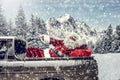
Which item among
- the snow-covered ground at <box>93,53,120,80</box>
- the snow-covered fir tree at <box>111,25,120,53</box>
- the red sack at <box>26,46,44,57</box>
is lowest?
the snow-covered fir tree at <box>111,25,120,53</box>

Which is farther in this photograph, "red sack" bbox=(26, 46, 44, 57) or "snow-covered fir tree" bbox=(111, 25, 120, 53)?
"snow-covered fir tree" bbox=(111, 25, 120, 53)

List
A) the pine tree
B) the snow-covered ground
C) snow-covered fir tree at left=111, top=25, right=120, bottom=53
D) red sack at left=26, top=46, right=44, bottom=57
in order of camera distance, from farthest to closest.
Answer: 1. snow-covered fir tree at left=111, top=25, right=120, bottom=53
2. the pine tree
3. the snow-covered ground
4. red sack at left=26, top=46, right=44, bottom=57

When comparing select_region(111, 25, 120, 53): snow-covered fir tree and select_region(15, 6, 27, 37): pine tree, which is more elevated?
select_region(15, 6, 27, 37): pine tree

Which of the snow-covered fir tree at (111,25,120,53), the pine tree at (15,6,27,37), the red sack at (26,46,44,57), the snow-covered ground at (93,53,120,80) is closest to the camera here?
the red sack at (26,46,44,57)

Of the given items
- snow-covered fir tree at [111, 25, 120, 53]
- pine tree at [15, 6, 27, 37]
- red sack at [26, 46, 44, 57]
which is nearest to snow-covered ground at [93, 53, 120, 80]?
red sack at [26, 46, 44, 57]

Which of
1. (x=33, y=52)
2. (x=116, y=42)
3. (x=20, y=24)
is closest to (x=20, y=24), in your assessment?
(x=20, y=24)

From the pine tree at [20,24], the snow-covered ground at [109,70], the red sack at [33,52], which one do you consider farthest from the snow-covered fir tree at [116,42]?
the red sack at [33,52]

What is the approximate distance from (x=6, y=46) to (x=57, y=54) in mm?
1282

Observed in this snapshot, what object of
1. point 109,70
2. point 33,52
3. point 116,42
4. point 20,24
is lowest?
point 116,42

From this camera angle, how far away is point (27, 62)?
6848 millimetres

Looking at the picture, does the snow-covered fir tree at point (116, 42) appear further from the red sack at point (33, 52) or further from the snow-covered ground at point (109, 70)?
the red sack at point (33, 52)

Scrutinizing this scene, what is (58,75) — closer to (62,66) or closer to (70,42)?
(62,66)

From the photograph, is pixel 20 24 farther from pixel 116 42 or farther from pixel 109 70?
pixel 109 70

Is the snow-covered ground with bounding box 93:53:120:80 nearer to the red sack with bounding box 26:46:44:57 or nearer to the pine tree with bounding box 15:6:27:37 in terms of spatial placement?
the red sack with bounding box 26:46:44:57
